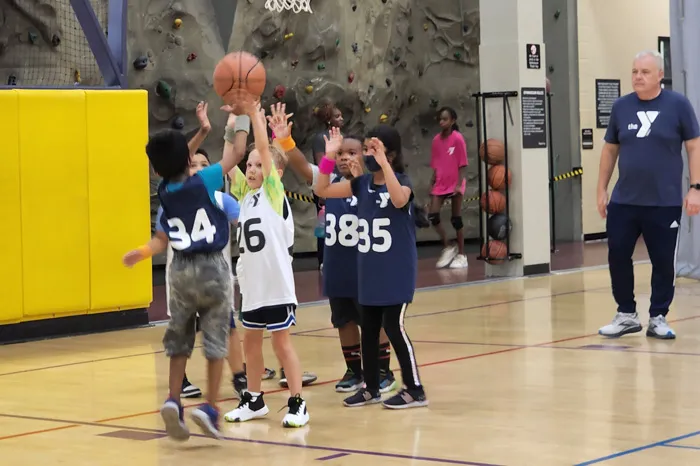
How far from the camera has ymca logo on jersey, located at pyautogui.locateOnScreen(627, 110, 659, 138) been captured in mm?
9023

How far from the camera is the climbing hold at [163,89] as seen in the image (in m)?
15.4

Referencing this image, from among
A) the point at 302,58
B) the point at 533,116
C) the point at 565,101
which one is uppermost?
the point at 302,58

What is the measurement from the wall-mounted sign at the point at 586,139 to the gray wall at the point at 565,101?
0.34ft

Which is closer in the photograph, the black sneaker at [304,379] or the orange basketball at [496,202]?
the black sneaker at [304,379]

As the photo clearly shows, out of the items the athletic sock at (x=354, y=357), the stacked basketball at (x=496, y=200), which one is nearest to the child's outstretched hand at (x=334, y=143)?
the athletic sock at (x=354, y=357)

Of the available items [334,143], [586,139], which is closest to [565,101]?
[586,139]

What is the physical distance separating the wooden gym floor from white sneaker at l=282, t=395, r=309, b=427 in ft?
0.26

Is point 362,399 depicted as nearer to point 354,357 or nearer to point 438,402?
point 438,402

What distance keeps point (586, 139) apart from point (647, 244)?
1117cm

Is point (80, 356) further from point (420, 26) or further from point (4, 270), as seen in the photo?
point (420, 26)

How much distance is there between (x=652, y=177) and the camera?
8961 mm

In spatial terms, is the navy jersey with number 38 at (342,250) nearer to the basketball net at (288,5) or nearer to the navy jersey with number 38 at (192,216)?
the navy jersey with number 38 at (192,216)

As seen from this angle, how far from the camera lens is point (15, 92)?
33.0 ft

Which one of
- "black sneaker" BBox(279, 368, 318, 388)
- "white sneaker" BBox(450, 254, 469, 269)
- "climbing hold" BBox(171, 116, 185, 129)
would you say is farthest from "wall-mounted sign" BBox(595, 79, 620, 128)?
"black sneaker" BBox(279, 368, 318, 388)
